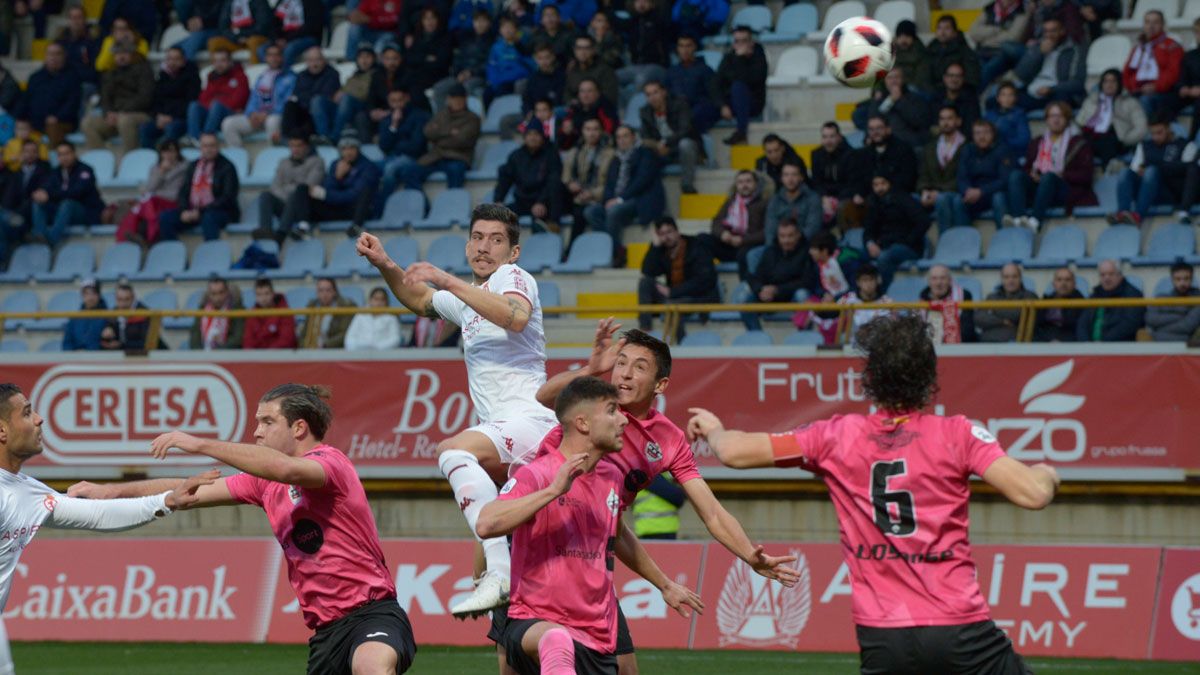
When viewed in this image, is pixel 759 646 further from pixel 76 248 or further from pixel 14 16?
pixel 14 16

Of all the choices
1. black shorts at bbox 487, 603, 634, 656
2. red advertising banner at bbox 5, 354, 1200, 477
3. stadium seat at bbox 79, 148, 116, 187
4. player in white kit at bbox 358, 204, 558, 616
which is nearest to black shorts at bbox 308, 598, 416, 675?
black shorts at bbox 487, 603, 634, 656

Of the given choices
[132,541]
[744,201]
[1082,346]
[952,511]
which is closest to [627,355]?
[952,511]

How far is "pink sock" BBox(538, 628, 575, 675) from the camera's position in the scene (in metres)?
6.51

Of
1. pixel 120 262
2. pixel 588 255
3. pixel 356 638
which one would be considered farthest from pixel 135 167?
pixel 356 638

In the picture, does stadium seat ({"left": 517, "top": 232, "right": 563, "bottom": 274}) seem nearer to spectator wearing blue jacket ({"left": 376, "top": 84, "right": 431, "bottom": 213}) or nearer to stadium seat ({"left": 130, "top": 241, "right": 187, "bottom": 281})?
spectator wearing blue jacket ({"left": 376, "top": 84, "right": 431, "bottom": 213})

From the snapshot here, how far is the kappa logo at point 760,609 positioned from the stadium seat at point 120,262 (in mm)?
9804

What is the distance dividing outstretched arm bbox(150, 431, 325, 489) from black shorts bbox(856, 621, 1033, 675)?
2560 millimetres

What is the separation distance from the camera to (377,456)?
52.8ft

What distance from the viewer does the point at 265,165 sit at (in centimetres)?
2170

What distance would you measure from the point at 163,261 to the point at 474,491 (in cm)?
1377

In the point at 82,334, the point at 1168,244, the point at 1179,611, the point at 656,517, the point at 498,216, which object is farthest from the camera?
the point at 82,334

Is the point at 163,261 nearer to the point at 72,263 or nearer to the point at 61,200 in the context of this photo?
the point at 72,263

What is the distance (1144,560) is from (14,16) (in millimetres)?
19046

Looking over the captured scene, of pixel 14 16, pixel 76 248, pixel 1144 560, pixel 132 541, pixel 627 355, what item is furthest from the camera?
pixel 14 16
